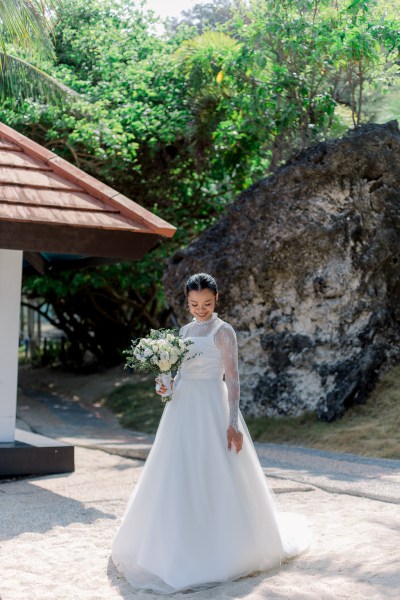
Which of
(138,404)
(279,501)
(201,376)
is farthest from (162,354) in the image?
(138,404)

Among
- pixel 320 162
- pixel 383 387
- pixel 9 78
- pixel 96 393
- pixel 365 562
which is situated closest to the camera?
pixel 365 562

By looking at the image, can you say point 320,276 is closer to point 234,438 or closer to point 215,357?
point 215,357

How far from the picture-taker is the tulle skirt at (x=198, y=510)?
4.67m

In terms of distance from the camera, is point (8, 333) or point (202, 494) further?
point (8, 333)

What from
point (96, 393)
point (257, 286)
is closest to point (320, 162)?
point (257, 286)

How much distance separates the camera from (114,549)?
5035 mm

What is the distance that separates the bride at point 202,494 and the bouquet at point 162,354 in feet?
0.25

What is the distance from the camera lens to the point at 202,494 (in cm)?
481

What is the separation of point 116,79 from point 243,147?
313 centimetres

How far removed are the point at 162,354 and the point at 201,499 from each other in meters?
0.91

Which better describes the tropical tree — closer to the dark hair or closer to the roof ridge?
the roof ridge

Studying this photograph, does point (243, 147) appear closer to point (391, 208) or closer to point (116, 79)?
point (116, 79)

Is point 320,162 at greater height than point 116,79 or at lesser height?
lesser

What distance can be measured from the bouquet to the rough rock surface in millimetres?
6729
